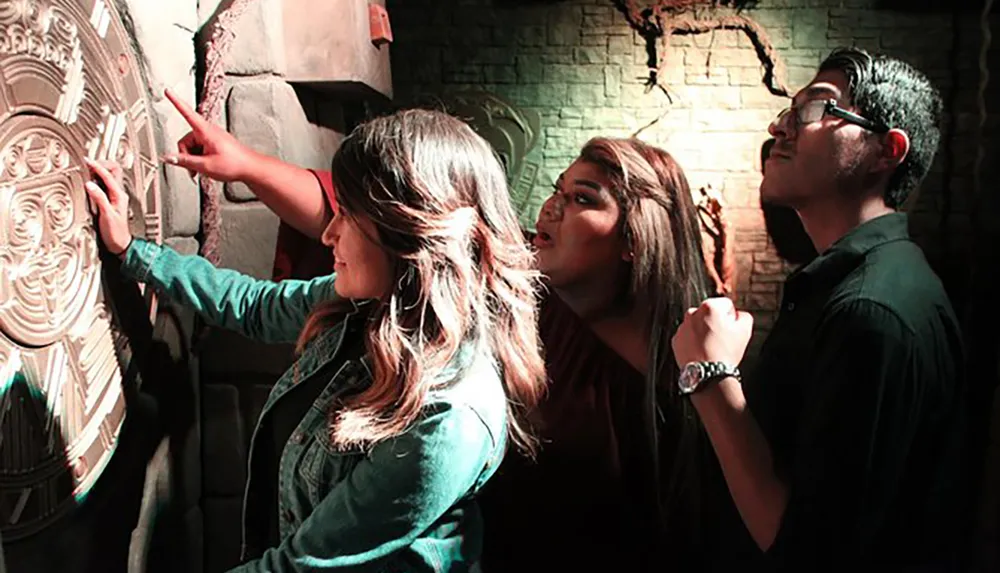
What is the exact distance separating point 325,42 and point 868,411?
1.20 m

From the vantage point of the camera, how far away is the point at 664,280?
1.39 m

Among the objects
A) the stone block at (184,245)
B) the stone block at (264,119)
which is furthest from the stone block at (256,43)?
the stone block at (184,245)

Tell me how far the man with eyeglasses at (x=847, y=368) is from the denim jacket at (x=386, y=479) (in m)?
0.35

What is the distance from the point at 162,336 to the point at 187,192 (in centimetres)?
26

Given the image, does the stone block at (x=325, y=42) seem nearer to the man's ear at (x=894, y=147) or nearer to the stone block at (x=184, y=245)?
the stone block at (x=184, y=245)

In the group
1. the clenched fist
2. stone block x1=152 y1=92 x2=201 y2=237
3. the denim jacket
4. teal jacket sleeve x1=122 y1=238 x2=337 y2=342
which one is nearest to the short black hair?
the clenched fist

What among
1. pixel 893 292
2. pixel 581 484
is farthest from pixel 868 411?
pixel 581 484

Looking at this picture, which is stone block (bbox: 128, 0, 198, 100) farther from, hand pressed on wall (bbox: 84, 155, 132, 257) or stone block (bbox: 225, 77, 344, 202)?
hand pressed on wall (bbox: 84, 155, 132, 257)

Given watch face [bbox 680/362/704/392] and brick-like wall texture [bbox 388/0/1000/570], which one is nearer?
watch face [bbox 680/362/704/392]

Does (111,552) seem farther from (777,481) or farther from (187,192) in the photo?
(777,481)

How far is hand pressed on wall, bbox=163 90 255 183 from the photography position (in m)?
1.39

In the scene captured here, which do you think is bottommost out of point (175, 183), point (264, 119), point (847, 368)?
point (847, 368)

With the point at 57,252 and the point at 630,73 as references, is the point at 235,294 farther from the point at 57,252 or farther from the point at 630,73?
the point at 630,73

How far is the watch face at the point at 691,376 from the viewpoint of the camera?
1.17 m
